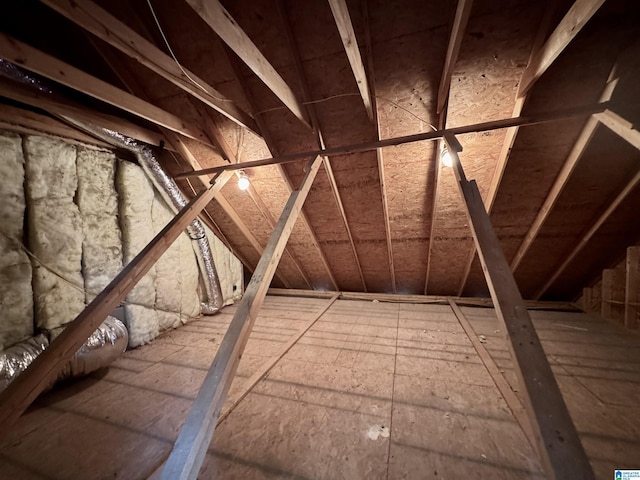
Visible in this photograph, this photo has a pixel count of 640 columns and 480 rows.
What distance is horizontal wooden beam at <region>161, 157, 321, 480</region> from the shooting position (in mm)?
1019

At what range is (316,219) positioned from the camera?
12.1 ft

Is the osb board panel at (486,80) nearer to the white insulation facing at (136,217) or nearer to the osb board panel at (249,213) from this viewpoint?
the osb board panel at (249,213)

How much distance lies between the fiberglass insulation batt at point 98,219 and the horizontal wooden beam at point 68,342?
1078 mm

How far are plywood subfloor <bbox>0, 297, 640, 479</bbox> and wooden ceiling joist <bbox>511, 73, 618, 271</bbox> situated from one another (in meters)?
1.34

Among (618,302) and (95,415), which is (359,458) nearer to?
(95,415)

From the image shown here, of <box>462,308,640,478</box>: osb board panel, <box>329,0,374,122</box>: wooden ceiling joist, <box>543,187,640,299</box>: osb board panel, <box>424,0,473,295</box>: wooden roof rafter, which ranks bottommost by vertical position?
<box>462,308,640,478</box>: osb board panel

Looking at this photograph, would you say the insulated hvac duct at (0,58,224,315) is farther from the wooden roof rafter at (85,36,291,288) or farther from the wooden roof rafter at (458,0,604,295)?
the wooden roof rafter at (458,0,604,295)

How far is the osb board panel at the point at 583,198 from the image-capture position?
2.21 m

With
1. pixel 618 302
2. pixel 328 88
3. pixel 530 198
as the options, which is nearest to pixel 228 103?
pixel 328 88

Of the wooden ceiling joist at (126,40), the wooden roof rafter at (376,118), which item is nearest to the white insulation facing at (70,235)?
the wooden ceiling joist at (126,40)

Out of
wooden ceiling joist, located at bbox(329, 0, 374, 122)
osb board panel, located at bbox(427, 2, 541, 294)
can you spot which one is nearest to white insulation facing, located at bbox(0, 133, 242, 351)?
wooden ceiling joist, located at bbox(329, 0, 374, 122)

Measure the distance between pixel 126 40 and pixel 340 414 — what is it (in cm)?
291

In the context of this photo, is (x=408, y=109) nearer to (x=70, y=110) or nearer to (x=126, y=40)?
(x=126, y=40)

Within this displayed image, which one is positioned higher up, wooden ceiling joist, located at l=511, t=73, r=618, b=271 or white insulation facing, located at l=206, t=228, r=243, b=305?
wooden ceiling joist, located at l=511, t=73, r=618, b=271
